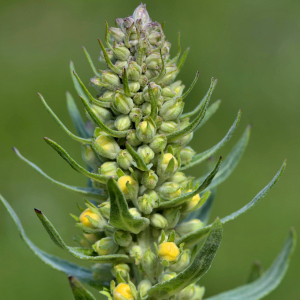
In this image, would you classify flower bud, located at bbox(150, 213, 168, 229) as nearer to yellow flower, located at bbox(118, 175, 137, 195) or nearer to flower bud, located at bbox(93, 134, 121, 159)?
yellow flower, located at bbox(118, 175, 137, 195)

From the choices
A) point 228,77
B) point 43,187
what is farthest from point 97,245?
point 228,77

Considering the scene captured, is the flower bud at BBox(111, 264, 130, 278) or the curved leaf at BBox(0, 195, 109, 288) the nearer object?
the flower bud at BBox(111, 264, 130, 278)

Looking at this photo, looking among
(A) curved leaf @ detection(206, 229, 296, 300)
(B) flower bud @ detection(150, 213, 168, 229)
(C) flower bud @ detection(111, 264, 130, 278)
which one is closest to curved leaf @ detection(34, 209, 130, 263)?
(C) flower bud @ detection(111, 264, 130, 278)

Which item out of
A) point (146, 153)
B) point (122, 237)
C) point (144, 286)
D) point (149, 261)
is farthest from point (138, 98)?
point (144, 286)

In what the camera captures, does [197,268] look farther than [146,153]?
No

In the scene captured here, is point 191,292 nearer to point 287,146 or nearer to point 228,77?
point 287,146

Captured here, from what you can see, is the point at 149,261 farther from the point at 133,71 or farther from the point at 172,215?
the point at 133,71
